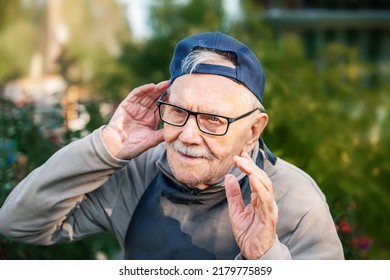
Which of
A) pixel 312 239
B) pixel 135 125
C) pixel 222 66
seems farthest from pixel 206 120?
pixel 312 239

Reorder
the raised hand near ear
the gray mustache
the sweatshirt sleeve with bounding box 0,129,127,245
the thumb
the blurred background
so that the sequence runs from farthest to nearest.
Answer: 1. the blurred background
2. the sweatshirt sleeve with bounding box 0,129,127,245
3. the gray mustache
4. the thumb
5. the raised hand near ear

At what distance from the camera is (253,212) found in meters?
2.31

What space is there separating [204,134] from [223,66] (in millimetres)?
233

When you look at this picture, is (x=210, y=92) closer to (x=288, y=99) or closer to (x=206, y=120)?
(x=206, y=120)

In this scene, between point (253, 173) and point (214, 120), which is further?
point (214, 120)

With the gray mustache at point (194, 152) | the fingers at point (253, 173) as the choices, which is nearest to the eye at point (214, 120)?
the gray mustache at point (194, 152)

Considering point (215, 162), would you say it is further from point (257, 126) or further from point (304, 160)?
point (304, 160)

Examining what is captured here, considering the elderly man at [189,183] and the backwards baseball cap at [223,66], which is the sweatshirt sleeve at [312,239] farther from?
the backwards baseball cap at [223,66]

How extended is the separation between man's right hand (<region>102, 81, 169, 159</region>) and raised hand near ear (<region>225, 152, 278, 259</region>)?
46 cm

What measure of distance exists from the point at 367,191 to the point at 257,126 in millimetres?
1641

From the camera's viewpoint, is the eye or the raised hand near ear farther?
the eye

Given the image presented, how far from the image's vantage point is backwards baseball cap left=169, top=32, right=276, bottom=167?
242 cm

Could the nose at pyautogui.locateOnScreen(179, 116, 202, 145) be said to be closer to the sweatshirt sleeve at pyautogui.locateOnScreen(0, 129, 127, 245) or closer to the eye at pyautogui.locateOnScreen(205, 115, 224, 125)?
the eye at pyautogui.locateOnScreen(205, 115, 224, 125)

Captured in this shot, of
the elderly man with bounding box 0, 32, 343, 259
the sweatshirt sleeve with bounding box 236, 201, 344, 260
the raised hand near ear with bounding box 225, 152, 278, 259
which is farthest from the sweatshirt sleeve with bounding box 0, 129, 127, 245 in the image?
the sweatshirt sleeve with bounding box 236, 201, 344, 260
